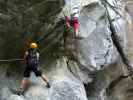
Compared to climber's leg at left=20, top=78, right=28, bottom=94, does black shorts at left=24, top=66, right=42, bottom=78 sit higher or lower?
higher

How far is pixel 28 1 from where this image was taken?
12633mm

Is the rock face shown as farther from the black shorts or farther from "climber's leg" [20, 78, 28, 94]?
the black shorts

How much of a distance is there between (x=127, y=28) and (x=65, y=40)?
4.25m

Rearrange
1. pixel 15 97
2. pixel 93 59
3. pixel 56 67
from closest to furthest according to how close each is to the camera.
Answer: pixel 15 97 < pixel 56 67 < pixel 93 59

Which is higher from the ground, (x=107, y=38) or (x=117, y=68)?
(x=107, y=38)

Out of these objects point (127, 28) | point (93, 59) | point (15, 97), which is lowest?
point (15, 97)

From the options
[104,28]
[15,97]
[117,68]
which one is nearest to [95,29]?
[104,28]

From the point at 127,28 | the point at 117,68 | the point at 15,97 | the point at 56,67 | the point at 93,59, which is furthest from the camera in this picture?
the point at 127,28

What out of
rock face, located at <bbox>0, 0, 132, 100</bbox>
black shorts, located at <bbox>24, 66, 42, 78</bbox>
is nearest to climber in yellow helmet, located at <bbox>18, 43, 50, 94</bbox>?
black shorts, located at <bbox>24, 66, 42, 78</bbox>

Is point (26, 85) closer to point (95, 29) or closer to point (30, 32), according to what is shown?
point (30, 32)

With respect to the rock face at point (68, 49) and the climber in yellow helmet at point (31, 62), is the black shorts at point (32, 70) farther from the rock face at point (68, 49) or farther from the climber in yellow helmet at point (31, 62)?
the rock face at point (68, 49)

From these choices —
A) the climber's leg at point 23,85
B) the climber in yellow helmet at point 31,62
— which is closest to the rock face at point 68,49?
the climber's leg at point 23,85

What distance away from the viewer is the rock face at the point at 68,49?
12766mm

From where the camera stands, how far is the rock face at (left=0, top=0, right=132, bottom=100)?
41.9 feet
